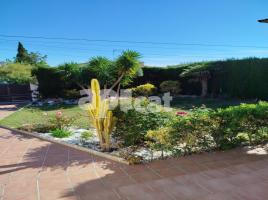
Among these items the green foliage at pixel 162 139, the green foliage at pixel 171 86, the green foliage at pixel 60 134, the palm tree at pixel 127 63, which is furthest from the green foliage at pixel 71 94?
the green foliage at pixel 162 139

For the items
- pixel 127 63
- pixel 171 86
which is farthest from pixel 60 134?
pixel 171 86

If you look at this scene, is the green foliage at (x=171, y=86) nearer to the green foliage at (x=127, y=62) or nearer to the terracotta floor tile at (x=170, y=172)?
the green foliage at (x=127, y=62)

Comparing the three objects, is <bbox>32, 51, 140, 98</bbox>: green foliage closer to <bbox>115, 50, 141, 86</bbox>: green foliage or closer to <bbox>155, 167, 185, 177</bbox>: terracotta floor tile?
<bbox>115, 50, 141, 86</bbox>: green foliage

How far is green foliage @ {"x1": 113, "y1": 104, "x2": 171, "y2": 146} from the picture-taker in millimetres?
5875

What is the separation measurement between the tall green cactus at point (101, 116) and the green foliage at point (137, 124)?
33cm

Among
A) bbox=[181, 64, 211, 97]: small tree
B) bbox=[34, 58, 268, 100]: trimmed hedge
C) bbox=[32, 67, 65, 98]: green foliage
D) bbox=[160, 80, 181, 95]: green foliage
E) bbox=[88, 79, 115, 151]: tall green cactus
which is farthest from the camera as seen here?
bbox=[32, 67, 65, 98]: green foliage

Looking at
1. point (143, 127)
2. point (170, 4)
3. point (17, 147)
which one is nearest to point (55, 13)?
point (170, 4)

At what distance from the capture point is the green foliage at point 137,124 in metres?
5.88

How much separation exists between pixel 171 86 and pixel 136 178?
15.7 m

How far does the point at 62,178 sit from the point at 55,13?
57.2 feet

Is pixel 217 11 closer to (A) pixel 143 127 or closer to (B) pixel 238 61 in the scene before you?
(B) pixel 238 61

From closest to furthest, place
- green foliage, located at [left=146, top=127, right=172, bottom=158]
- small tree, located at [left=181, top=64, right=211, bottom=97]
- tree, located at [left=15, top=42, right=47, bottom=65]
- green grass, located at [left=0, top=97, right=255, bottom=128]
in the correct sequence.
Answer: green foliage, located at [left=146, top=127, right=172, bottom=158]
green grass, located at [left=0, top=97, right=255, bottom=128]
small tree, located at [left=181, top=64, right=211, bottom=97]
tree, located at [left=15, top=42, right=47, bottom=65]

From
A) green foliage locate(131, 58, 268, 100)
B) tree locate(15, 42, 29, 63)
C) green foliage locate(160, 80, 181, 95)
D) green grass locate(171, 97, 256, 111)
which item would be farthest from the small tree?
tree locate(15, 42, 29, 63)

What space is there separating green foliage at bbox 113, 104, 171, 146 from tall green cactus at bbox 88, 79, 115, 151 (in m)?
0.33
